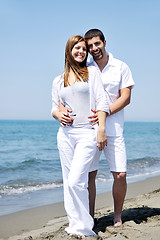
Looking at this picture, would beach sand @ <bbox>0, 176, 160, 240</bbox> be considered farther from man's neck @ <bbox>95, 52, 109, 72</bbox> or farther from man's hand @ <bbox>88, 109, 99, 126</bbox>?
man's neck @ <bbox>95, 52, 109, 72</bbox>

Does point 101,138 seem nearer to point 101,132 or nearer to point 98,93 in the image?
point 101,132

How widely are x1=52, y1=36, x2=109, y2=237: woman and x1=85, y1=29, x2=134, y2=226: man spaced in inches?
6.0

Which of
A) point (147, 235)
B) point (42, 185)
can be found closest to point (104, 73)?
point (147, 235)

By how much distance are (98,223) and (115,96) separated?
5.31 feet

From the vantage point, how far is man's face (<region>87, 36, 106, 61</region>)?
316 cm

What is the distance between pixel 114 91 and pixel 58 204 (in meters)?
2.92

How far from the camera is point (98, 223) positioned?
12.1 feet

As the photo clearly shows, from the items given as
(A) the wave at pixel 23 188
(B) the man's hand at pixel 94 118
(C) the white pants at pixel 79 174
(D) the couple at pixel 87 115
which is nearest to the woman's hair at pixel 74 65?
(D) the couple at pixel 87 115

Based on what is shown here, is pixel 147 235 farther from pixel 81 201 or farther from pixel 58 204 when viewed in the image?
pixel 58 204

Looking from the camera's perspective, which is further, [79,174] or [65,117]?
[65,117]

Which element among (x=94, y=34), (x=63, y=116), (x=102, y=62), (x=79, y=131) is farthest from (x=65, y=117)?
(x=94, y=34)

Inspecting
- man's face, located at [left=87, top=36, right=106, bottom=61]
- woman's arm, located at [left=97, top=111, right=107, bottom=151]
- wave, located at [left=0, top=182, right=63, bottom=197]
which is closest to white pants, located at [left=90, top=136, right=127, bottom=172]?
woman's arm, located at [left=97, top=111, right=107, bottom=151]

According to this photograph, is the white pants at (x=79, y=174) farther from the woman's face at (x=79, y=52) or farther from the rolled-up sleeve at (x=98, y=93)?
the woman's face at (x=79, y=52)

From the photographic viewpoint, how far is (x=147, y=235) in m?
2.92
